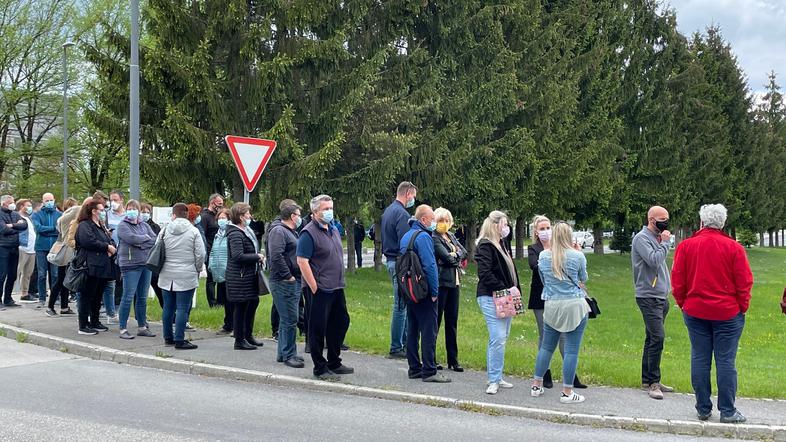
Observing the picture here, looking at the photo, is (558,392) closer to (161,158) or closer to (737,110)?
(161,158)

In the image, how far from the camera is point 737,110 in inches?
1998

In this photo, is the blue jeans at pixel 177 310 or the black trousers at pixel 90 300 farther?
the black trousers at pixel 90 300

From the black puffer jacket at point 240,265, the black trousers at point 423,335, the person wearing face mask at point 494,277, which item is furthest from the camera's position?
the black puffer jacket at point 240,265

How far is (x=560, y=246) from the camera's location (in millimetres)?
7094

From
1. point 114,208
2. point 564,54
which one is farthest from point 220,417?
point 564,54

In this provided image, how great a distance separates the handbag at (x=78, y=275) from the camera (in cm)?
995

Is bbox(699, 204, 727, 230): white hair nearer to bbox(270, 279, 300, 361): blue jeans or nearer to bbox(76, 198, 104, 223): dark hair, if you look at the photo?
bbox(270, 279, 300, 361): blue jeans

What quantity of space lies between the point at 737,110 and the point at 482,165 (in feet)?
116

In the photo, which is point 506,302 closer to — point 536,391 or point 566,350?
point 566,350

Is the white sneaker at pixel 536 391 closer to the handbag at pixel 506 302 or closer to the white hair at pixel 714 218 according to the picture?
the handbag at pixel 506 302

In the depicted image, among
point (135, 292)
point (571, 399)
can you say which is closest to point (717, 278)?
point (571, 399)

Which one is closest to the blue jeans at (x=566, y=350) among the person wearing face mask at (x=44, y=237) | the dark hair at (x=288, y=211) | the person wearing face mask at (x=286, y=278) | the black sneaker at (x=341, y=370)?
the black sneaker at (x=341, y=370)

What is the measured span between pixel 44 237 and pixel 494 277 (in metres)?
8.85

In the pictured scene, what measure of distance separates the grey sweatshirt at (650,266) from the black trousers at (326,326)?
3196 millimetres
